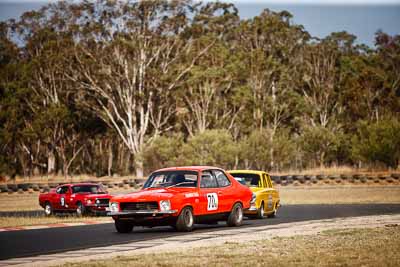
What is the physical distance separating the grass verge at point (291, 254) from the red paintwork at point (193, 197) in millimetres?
3293

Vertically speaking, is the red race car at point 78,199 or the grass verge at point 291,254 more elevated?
the red race car at point 78,199

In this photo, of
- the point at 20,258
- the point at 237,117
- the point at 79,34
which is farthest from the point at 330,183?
the point at 20,258

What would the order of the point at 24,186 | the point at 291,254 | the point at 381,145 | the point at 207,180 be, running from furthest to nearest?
the point at 381,145, the point at 24,186, the point at 207,180, the point at 291,254

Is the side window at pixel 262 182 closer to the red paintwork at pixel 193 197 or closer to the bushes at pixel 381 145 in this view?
the red paintwork at pixel 193 197

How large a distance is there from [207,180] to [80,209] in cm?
1066

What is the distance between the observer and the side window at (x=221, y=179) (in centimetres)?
2093

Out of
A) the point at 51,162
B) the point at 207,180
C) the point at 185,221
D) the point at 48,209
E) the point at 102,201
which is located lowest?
the point at 48,209

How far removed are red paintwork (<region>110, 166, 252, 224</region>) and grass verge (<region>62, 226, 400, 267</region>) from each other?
3293 millimetres

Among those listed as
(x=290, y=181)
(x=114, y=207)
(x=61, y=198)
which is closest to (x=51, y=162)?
(x=290, y=181)

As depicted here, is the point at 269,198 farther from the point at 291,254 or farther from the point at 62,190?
the point at 291,254

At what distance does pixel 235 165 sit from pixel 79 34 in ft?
63.3

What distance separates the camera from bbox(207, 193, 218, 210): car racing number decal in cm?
2005

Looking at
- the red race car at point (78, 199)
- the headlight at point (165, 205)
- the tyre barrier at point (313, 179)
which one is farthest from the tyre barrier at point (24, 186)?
the headlight at point (165, 205)

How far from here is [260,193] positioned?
2434 cm
